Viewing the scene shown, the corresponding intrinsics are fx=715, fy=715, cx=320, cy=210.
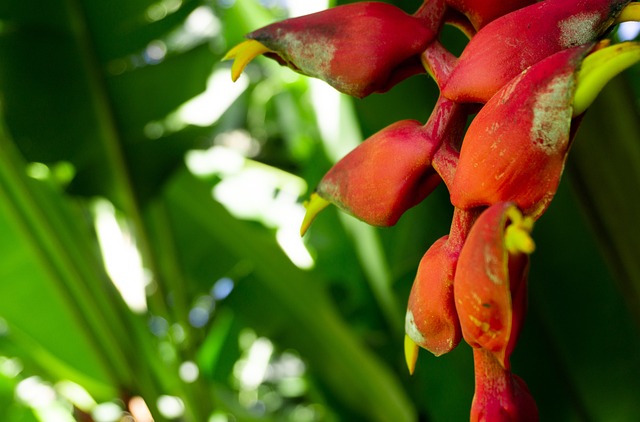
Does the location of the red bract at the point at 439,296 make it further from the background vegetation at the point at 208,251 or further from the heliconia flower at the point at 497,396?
the background vegetation at the point at 208,251

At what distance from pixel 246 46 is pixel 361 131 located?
366mm

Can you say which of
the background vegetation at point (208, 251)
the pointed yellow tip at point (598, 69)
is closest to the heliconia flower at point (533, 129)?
the pointed yellow tip at point (598, 69)

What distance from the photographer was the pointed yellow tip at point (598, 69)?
0.17 metres

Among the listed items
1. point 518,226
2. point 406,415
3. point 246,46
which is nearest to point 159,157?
point 406,415

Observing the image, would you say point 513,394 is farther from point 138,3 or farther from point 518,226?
point 138,3

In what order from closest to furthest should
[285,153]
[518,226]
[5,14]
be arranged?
[518,226] → [5,14] → [285,153]

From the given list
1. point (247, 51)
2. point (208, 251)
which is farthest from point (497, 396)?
point (208, 251)

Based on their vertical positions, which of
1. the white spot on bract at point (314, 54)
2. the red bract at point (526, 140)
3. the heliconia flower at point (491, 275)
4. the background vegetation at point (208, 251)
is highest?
the white spot on bract at point (314, 54)

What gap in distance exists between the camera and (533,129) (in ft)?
0.55

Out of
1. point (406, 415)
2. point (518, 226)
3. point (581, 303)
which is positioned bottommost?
point (406, 415)

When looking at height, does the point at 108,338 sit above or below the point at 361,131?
below

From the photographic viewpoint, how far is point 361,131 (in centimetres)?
60

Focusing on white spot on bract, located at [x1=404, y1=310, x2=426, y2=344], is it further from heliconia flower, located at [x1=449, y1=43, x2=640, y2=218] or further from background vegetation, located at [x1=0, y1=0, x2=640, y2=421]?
background vegetation, located at [x1=0, y1=0, x2=640, y2=421]

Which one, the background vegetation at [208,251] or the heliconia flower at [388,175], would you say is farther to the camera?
the background vegetation at [208,251]
